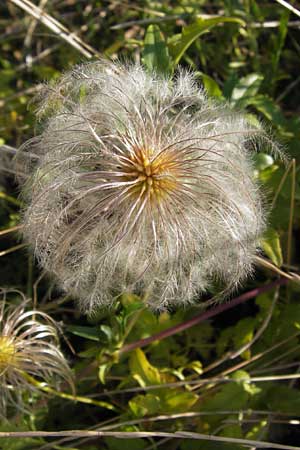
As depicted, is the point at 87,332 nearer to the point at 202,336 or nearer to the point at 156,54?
the point at 202,336

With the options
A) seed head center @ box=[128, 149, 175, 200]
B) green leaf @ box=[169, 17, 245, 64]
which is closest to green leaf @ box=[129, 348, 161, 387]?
seed head center @ box=[128, 149, 175, 200]

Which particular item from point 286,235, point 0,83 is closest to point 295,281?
point 286,235

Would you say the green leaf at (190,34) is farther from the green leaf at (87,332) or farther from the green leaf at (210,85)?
the green leaf at (87,332)

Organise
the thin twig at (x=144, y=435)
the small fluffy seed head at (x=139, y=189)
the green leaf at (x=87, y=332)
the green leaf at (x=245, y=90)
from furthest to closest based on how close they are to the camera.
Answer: the green leaf at (x=245, y=90) < the green leaf at (x=87, y=332) < the thin twig at (x=144, y=435) < the small fluffy seed head at (x=139, y=189)

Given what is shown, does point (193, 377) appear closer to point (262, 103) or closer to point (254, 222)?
point (254, 222)

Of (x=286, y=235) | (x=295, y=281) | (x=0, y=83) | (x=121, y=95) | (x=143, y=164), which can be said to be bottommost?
(x=295, y=281)

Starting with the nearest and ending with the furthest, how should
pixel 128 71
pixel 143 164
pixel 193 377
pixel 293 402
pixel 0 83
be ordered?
1. pixel 143 164
2. pixel 128 71
3. pixel 293 402
4. pixel 193 377
5. pixel 0 83

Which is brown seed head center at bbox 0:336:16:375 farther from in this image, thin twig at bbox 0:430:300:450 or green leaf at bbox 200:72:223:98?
green leaf at bbox 200:72:223:98

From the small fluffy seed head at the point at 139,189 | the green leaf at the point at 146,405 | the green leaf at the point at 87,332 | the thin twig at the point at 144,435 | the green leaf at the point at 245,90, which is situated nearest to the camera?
the small fluffy seed head at the point at 139,189

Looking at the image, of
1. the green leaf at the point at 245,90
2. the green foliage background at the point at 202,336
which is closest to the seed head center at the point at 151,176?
the green foliage background at the point at 202,336
